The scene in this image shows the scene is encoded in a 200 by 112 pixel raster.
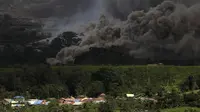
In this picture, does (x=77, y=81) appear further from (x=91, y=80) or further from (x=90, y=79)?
(x=91, y=80)

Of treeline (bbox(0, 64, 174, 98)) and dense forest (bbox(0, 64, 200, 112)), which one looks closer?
dense forest (bbox(0, 64, 200, 112))

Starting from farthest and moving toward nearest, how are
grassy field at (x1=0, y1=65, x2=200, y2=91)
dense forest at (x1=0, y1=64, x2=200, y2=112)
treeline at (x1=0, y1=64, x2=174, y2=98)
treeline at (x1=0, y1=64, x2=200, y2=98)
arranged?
1. treeline at (x1=0, y1=64, x2=174, y2=98)
2. grassy field at (x1=0, y1=65, x2=200, y2=91)
3. treeline at (x1=0, y1=64, x2=200, y2=98)
4. dense forest at (x1=0, y1=64, x2=200, y2=112)

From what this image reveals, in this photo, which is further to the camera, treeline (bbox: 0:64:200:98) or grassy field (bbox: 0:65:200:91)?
grassy field (bbox: 0:65:200:91)

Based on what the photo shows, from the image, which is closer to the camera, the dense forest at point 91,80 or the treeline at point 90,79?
the dense forest at point 91,80

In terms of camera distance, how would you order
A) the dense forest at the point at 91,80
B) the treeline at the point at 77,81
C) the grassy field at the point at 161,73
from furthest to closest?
1. the treeline at the point at 77,81
2. the grassy field at the point at 161,73
3. the dense forest at the point at 91,80

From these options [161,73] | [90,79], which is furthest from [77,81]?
[161,73]

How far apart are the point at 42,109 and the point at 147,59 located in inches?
1184

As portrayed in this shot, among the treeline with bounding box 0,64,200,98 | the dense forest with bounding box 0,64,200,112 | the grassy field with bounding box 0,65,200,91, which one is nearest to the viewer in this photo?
the dense forest with bounding box 0,64,200,112

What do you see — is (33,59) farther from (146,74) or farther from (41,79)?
(146,74)

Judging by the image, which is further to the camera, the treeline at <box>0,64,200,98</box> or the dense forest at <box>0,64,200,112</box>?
the treeline at <box>0,64,200,98</box>

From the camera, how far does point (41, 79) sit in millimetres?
49812

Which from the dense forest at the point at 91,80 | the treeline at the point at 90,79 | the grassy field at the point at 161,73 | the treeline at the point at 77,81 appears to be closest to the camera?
the dense forest at the point at 91,80

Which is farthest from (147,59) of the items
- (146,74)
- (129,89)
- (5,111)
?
(5,111)

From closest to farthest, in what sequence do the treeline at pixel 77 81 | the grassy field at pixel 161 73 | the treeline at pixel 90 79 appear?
the treeline at pixel 90 79
the grassy field at pixel 161 73
the treeline at pixel 77 81
